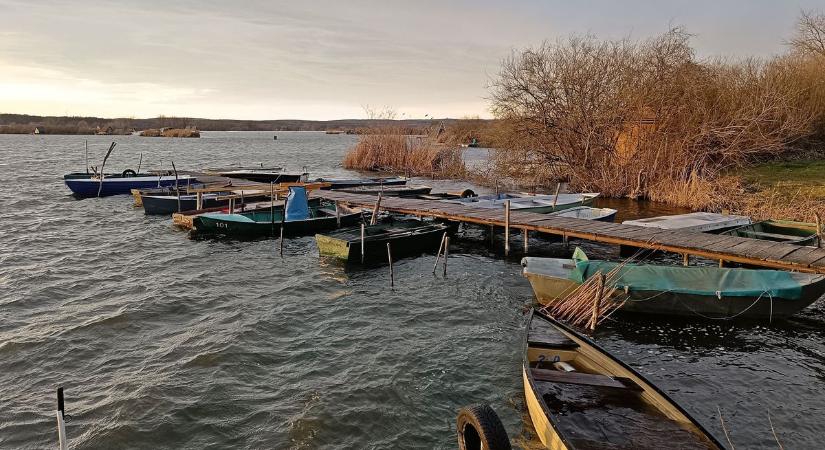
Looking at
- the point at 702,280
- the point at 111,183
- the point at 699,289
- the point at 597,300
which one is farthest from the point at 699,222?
the point at 111,183

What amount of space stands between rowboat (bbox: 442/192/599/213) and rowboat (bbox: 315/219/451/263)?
4285 millimetres

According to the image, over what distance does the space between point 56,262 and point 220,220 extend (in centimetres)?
528

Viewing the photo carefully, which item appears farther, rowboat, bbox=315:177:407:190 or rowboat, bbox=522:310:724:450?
rowboat, bbox=315:177:407:190

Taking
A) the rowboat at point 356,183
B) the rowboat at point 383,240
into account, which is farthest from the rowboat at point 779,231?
the rowboat at point 356,183

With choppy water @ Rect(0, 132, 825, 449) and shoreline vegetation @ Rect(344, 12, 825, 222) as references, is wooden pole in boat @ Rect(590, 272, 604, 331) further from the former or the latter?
shoreline vegetation @ Rect(344, 12, 825, 222)

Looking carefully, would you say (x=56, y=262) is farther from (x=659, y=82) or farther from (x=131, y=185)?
(x=659, y=82)

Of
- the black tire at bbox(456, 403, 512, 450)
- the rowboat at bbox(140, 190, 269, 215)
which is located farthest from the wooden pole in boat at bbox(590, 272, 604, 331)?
the rowboat at bbox(140, 190, 269, 215)

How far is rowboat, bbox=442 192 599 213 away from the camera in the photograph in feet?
75.1

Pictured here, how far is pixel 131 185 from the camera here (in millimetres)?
31938

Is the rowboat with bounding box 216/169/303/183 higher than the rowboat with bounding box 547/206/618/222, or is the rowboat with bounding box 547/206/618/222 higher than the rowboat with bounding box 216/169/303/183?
the rowboat with bounding box 216/169/303/183

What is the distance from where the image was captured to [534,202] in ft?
79.1

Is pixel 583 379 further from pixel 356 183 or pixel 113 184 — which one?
pixel 113 184

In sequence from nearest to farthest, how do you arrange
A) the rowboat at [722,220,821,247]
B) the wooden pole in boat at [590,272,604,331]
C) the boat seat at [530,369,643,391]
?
the boat seat at [530,369,643,391] → the wooden pole in boat at [590,272,604,331] → the rowboat at [722,220,821,247]

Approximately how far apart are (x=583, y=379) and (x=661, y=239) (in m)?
9.18
